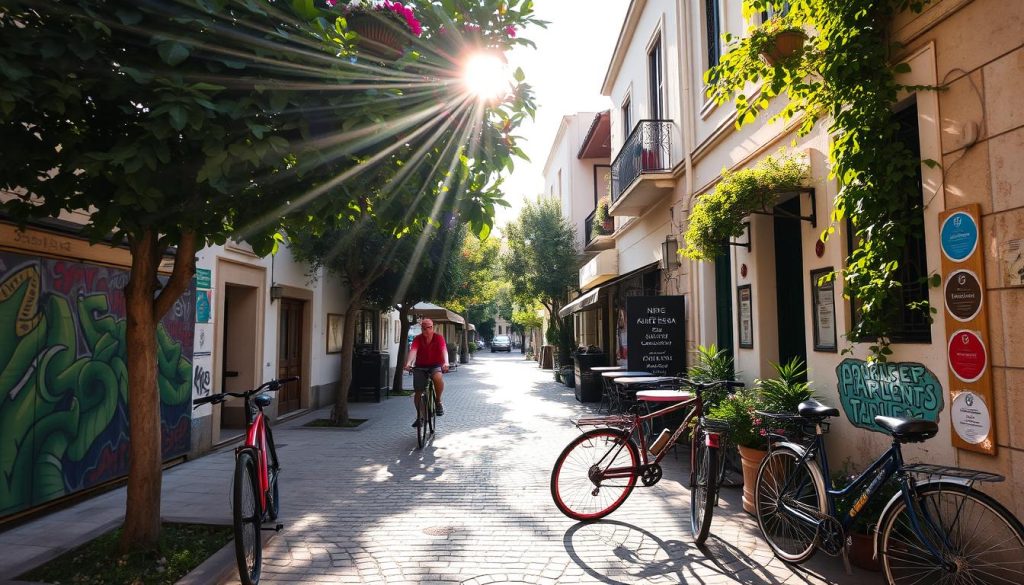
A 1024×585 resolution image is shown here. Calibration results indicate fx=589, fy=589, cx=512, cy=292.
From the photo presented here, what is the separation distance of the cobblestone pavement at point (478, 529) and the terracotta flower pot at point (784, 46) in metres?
4.11

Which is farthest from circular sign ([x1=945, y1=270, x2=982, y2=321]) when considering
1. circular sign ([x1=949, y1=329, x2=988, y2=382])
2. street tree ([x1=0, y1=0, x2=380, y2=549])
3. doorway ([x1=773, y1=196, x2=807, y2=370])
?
street tree ([x1=0, y1=0, x2=380, y2=549])

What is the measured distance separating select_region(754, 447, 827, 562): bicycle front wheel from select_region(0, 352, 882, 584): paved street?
161 millimetres

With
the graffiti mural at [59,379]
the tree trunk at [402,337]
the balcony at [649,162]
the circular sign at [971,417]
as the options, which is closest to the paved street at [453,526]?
the graffiti mural at [59,379]

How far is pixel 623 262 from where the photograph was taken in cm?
1516

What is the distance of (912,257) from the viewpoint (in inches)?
182

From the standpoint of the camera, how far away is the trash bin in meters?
13.8

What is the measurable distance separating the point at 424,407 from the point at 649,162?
6.26 metres

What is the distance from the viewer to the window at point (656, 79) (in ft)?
38.8

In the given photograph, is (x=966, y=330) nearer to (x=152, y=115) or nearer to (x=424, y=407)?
(x=152, y=115)

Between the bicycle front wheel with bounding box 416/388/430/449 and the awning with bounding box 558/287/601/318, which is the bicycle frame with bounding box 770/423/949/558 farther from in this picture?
the awning with bounding box 558/287/601/318

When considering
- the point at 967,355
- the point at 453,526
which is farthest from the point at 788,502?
the point at 453,526

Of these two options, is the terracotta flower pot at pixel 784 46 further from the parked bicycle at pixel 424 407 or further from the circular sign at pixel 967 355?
the parked bicycle at pixel 424 407

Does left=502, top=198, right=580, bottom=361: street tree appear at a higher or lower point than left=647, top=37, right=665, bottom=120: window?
lower

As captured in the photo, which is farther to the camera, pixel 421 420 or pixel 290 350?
pixel 290 350
